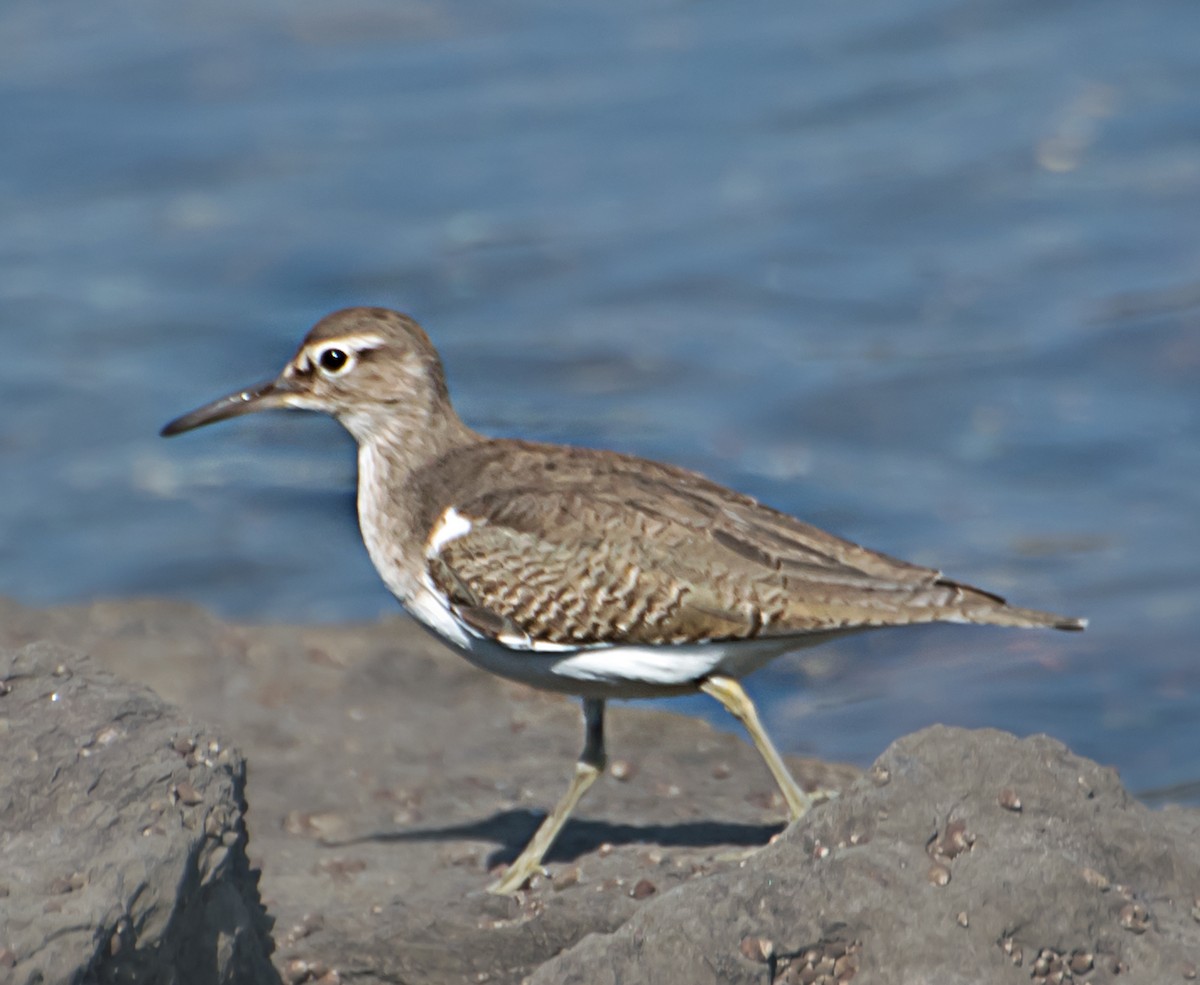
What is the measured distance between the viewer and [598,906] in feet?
18.6

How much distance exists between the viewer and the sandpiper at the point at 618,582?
5910 millimetres

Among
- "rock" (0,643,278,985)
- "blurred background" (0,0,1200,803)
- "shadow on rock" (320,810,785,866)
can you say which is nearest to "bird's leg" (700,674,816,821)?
"shadow on rock" (320,810,785,866)

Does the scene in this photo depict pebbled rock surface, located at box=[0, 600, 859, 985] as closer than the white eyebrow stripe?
Yes

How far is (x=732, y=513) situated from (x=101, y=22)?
11518mm

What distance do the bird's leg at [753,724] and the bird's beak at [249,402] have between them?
6.46 feet

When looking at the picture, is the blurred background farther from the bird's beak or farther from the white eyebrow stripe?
the white eyebrow stripe

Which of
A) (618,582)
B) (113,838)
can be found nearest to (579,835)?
(618,582)

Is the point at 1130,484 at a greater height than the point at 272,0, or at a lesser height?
lesser

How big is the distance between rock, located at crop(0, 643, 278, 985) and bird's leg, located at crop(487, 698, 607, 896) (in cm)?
126

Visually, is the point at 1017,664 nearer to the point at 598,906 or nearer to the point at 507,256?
the point at 598,906

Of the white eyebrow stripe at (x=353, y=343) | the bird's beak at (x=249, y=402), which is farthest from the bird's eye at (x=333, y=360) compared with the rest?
the bird's beak at (x=249, y=402)

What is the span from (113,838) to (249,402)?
282 cm

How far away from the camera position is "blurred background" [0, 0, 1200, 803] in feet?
31.8

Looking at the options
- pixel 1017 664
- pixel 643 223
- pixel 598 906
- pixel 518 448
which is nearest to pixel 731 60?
pixel 643 223
